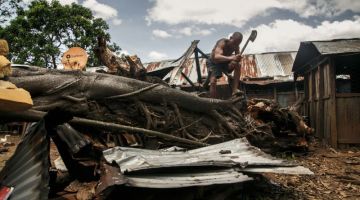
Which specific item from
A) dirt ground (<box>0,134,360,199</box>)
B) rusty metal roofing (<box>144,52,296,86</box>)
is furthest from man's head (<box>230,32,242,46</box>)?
rusty metal roofing (<box>144,52,296,86</box>)

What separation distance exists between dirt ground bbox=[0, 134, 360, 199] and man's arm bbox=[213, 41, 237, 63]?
3125 mm

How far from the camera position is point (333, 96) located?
30.6 ft

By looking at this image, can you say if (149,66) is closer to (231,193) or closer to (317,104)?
(317,104)

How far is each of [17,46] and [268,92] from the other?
16112 millimetres

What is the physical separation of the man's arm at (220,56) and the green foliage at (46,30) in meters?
12.9

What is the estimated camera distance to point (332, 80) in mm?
9375

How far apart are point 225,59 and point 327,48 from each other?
11.2 ft

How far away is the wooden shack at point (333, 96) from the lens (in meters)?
9.23

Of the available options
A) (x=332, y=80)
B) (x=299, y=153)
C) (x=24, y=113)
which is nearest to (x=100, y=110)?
(x=24, y=113)

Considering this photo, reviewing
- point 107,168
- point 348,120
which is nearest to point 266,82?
point 348,120

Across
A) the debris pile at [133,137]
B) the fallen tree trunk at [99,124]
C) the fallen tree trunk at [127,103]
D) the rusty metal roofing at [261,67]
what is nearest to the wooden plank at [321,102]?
the debris pile at [133,137]

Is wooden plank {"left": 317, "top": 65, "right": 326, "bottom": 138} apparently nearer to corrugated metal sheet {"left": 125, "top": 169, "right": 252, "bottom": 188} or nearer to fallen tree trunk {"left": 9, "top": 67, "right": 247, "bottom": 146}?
fallen tree trunk {"left": 9, "top": 67, "right": 247, "bottom": 146}

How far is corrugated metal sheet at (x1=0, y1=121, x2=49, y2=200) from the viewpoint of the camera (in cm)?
223

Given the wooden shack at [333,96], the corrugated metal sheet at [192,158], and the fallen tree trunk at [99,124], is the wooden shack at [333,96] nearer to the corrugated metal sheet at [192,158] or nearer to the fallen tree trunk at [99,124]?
the fallen tree trunk at [99,124]
